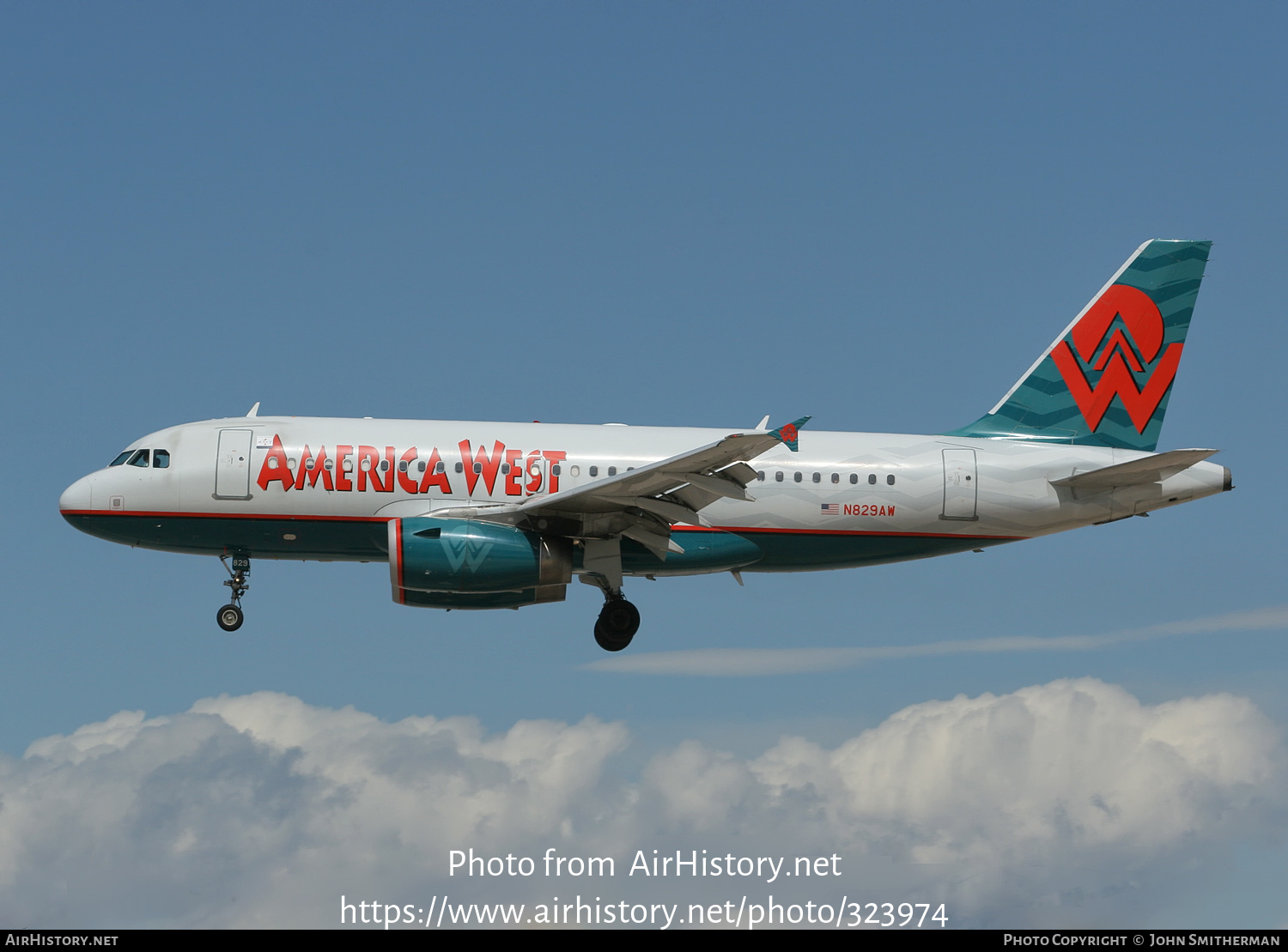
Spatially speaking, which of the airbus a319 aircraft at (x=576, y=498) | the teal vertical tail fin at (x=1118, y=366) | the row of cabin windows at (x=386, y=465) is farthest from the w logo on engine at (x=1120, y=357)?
the row of cabin windows at (x=386, y=465)

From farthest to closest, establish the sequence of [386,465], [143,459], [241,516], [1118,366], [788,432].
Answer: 1. [1118,366]
2. [143,459]
3. [241,516]
4. [386,465]
5. [788,432]

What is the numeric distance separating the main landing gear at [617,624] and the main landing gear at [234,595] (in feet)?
24.9

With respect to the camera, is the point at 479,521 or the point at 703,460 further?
the point at 479,521

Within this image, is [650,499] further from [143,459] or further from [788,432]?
[143,459]

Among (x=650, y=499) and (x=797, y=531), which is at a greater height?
(x=650, y=499)

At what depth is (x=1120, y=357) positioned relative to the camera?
1293 inches

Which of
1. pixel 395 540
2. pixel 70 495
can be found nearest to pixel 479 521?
pixel 395 540

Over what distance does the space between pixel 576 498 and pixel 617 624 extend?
13.0ft

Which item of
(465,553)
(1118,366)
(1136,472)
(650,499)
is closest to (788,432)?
(650,499)

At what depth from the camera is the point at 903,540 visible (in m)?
30.4

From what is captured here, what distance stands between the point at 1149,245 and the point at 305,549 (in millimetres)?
21004

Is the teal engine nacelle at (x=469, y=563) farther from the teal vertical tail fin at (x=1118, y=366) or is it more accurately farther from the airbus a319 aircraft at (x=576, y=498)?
the teal vertical tail fin at (x=1118, y=366)

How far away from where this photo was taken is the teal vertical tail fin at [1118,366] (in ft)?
106

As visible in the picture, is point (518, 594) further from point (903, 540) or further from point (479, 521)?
point (903, 540)
